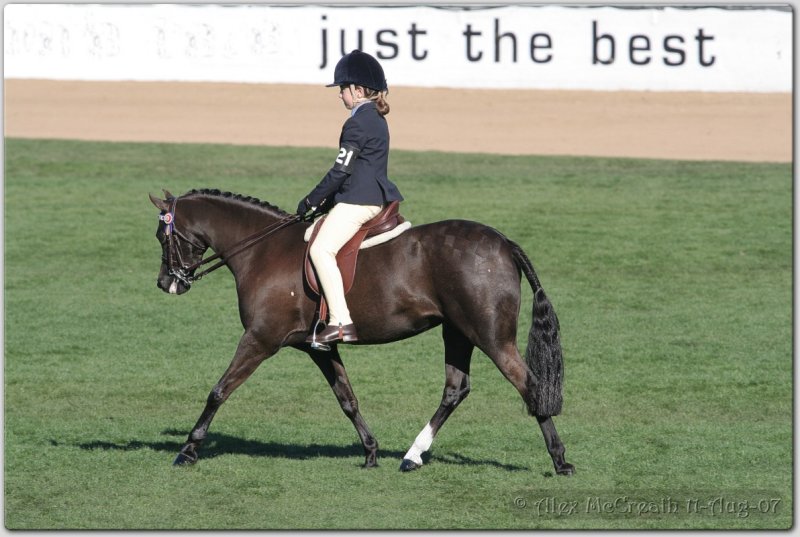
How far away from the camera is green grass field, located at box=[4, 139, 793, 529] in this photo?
8.83 meters

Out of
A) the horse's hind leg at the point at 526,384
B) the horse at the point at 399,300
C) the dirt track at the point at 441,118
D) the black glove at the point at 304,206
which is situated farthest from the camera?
the dirt track at the point at 441,118

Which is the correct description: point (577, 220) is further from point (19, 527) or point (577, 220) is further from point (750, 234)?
point (19, 527)

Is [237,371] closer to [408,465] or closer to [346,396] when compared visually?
[346,396]

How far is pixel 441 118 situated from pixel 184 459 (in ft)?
71.4

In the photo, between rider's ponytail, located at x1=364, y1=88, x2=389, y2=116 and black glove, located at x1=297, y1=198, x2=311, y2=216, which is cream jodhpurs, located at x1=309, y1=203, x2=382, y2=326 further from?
rider's ponytail, located at x1=364, y1=88, x2=389, y2=116

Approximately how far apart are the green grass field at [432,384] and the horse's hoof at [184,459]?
7cm

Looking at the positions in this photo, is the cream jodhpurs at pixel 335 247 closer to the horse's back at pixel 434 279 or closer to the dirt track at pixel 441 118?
the horse's back at pixel 434 279

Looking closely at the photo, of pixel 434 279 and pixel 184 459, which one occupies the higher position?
pixel 434 279

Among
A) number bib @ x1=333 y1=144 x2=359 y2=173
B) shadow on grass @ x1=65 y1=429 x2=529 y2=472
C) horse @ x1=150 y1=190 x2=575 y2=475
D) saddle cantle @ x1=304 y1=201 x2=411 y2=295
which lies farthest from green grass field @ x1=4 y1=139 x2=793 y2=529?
number bib @ x1=333 y1=144 x2=359 y2=173

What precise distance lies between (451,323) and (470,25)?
20697mm

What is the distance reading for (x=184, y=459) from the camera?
973 cm

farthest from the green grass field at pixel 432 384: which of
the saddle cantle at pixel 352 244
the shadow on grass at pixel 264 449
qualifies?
the saddle cantle at pixel 352 244

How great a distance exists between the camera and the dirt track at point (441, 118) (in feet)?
94.7

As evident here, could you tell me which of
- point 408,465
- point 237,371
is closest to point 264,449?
point 237,371
